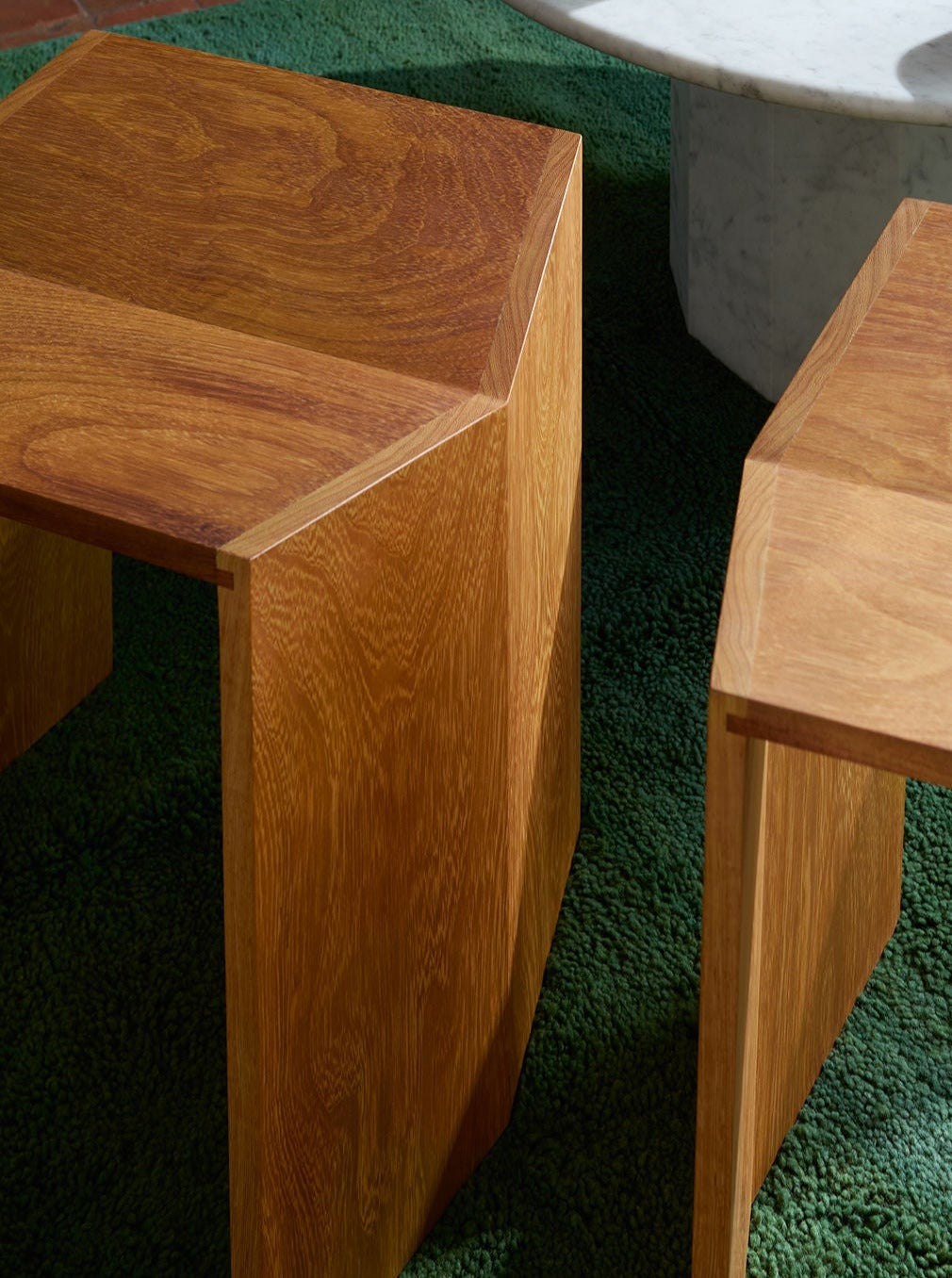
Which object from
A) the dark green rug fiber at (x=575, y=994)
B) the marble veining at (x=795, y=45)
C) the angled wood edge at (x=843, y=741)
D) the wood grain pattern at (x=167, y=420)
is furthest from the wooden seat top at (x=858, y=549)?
the dark green rug fiber at (x=575, y=994)

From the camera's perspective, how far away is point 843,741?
28.0 inches

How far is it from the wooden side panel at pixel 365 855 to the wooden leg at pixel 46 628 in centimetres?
50

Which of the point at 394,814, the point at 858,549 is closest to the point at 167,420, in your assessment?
the point at 394,814

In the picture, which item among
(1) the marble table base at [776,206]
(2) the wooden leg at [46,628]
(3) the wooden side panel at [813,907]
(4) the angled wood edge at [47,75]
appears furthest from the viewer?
(1) the marble table base at [776,206]

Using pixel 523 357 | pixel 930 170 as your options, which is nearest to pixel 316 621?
pixel 523 357

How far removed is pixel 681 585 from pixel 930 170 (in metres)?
0.46

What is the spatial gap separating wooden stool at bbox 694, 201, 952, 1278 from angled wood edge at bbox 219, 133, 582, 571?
16cm

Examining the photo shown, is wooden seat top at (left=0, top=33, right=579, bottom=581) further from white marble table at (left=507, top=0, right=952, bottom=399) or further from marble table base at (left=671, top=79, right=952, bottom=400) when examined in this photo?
marble table base at (left=671, top=79, right=952, bottom=400)

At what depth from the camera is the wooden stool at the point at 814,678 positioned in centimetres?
73

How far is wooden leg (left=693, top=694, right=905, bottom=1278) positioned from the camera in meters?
0.80

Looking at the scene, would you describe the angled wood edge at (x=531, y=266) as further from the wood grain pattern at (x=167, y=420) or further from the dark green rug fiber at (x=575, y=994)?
the dark green rug fiber at (x=575, y=994)

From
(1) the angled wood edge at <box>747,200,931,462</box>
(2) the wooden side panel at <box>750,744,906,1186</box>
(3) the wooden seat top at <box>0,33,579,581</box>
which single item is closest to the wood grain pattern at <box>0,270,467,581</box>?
(3) the wooden seat top at <box>0,33,579,581</box>

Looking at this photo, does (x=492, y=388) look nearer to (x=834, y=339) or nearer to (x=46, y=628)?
(x=834, y=339)

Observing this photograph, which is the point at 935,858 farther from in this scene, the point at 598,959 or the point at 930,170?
the point at 930,170
